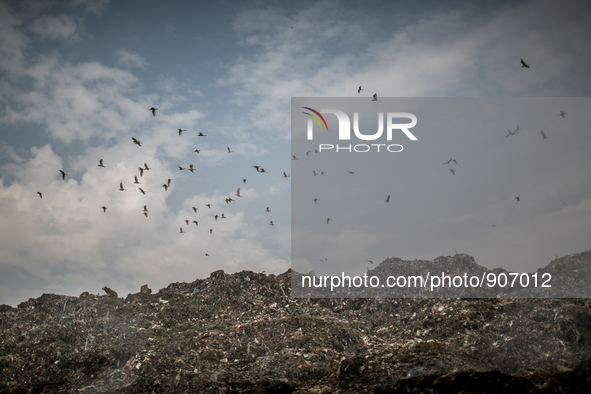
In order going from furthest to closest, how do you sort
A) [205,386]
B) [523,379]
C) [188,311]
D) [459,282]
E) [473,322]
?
[459,282] < [188,311] < [473,322] < [205,386] < [523,379]

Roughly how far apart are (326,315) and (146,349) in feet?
21.5

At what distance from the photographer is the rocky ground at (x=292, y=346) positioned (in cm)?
888

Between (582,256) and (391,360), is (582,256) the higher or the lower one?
the higher one

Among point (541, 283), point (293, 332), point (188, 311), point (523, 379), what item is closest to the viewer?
point (523, 379)

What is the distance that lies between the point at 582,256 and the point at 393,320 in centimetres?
753

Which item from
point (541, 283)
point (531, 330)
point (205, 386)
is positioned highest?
point (541, 283)

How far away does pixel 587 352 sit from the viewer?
8766 mm

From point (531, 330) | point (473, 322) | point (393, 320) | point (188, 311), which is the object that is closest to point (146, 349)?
point (188, 311)

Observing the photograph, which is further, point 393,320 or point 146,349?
point 393,320

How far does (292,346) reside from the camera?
36.0 ft

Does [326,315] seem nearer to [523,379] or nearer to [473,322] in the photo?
[473,322]

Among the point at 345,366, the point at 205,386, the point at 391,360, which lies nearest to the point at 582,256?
the point at 391,360

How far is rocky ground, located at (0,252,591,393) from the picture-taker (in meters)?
8.88

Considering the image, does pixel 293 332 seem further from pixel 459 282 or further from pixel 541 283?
pixel 541 283
